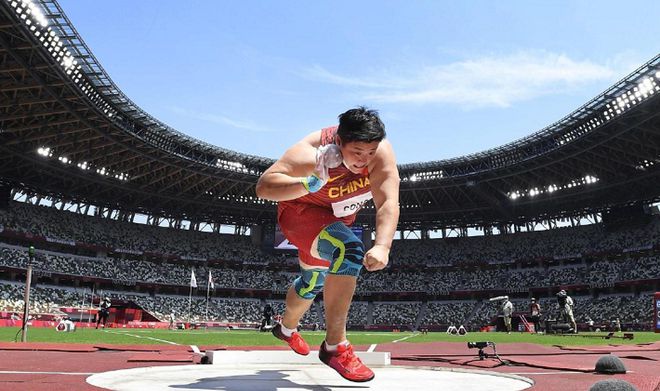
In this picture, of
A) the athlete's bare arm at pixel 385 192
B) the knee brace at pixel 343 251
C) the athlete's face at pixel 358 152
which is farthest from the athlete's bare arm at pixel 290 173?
the knee brace at pixel 343 251

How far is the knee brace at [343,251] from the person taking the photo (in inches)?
183

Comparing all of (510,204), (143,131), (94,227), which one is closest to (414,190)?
(510,204)

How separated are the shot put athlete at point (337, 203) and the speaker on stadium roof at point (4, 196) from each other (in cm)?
5313

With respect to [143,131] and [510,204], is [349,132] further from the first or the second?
[510,204]

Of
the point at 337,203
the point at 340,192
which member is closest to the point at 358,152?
the point at 340,192

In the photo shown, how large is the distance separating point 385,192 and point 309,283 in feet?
5.44

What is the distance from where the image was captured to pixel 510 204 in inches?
2176

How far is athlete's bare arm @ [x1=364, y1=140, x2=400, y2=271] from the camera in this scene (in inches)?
161

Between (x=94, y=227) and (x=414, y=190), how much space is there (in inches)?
1393

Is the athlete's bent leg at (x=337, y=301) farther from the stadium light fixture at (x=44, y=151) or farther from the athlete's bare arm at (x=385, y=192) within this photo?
the stadium light fixture at (x=44, y=151)

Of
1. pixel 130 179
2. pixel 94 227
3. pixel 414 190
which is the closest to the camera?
pixel 130 179

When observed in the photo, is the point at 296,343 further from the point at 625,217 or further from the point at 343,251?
the point at 625,217

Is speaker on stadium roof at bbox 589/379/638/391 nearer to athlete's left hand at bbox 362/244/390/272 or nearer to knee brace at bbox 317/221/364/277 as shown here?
athlete's left hand at bbox 362/244/390/272

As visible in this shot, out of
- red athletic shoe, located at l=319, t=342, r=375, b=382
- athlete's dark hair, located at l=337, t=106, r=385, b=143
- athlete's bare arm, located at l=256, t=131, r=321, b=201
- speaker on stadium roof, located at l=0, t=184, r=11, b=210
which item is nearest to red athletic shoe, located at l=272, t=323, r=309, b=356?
red athletic shoe, located at l=319, t=342, r=375, b=382
